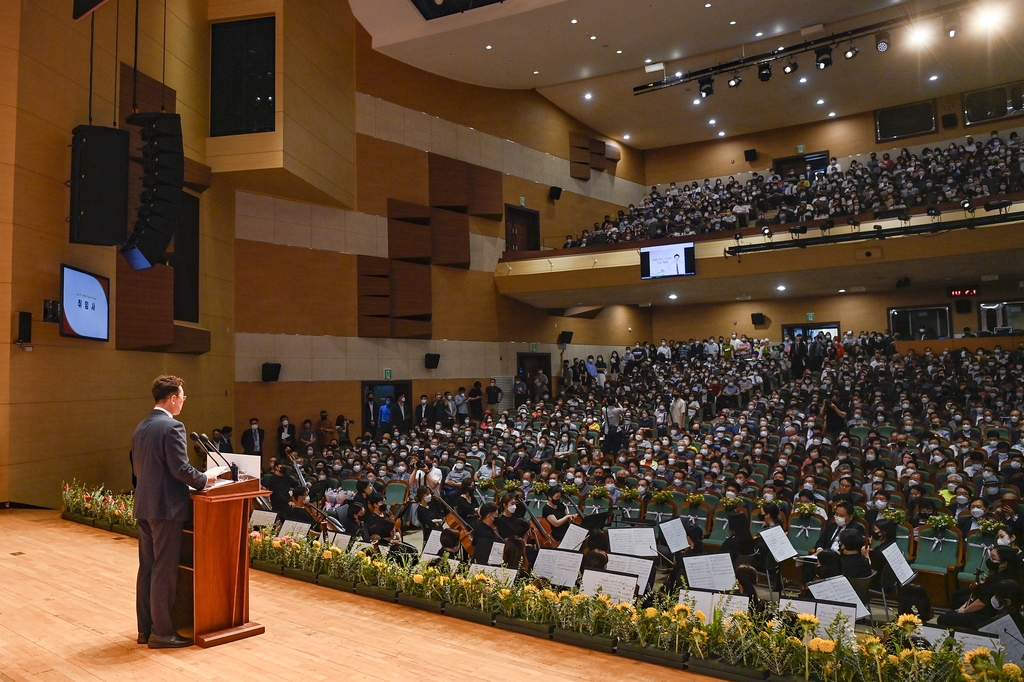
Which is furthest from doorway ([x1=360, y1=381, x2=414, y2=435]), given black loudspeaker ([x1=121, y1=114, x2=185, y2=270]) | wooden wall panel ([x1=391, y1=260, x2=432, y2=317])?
black loudspeaker ([x1=121, y1=114, x2=185, y2=270])

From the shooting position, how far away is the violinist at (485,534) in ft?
19.0

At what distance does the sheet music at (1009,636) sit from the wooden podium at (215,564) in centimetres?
375

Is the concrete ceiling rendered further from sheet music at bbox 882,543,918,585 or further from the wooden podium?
the wooden podium

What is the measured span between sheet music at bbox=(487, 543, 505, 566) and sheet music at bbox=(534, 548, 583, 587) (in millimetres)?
465

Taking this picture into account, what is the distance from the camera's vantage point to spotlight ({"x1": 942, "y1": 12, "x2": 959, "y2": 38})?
15557mm

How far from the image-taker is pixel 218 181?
43.5 ft

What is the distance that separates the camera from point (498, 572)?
15.5 ft

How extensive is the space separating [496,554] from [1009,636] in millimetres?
3197

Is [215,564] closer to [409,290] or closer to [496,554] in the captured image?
[496,554]

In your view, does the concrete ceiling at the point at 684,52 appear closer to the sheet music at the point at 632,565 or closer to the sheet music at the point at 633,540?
the sheet music at the point at 633,540

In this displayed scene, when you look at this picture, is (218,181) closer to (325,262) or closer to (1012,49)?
(325,262)

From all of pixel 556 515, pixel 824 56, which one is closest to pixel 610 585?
pixel 556 515

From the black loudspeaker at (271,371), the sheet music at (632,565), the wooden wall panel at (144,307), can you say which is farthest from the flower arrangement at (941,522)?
the black loudspeaker at (271,371)

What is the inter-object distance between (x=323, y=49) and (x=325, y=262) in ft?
14.3
